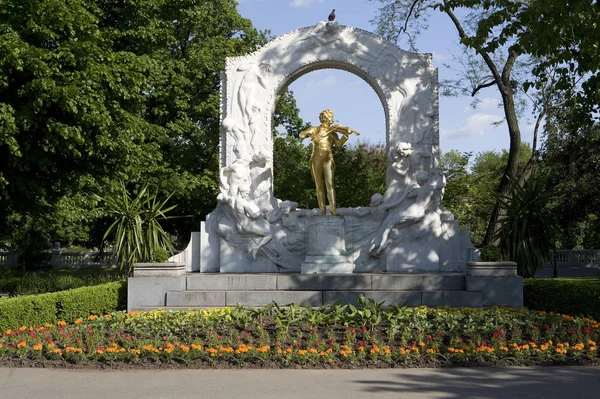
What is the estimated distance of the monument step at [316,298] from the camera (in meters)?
12.8

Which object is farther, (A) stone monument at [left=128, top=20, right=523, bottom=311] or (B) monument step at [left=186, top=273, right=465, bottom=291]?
(A) stone monument at [left=128, top=20, right=523, bottom=311]

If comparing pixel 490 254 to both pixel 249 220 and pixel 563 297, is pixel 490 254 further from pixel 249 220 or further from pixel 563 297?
pixel 249 220

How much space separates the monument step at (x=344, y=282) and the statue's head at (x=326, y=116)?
345cm

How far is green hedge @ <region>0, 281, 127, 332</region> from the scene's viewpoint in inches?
463

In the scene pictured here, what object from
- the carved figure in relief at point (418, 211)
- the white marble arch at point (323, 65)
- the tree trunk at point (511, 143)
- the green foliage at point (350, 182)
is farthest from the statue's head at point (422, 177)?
the green foliage at point (350, 182)

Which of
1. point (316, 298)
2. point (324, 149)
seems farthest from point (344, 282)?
point (324, 149)

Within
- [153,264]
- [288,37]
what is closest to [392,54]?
[288,37]

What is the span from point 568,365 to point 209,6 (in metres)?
19.4

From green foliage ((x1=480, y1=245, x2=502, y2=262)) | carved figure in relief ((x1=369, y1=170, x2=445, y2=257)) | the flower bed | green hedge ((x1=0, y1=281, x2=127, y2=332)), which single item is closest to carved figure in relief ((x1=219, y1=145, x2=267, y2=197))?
green hedge ((x1=0, y1=281, x2=127, y2=332))

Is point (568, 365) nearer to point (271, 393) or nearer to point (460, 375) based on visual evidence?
point (460, 375)

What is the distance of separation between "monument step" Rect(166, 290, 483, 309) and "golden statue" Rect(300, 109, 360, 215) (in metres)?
2.48

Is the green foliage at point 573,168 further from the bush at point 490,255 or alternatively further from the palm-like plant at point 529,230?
the bush at point 490,255

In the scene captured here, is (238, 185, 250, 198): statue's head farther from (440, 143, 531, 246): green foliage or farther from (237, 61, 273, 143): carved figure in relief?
(440, 143, 531, 246): green foliage

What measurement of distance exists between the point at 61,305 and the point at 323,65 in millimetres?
7557
